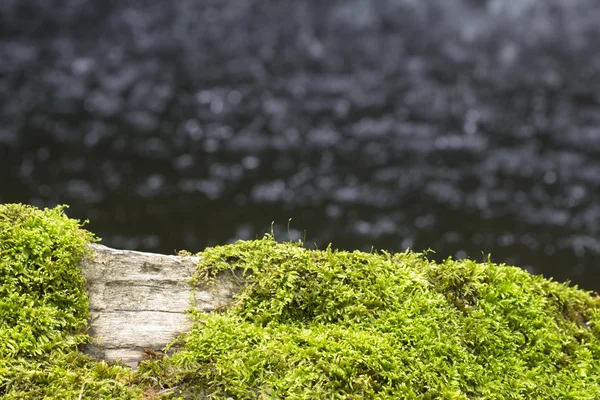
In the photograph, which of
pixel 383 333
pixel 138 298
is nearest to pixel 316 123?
pixel 138 298

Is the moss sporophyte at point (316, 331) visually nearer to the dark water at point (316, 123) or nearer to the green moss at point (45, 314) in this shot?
the green moss at point (45, 314)

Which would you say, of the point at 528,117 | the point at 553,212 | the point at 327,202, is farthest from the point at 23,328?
the point at 528,117

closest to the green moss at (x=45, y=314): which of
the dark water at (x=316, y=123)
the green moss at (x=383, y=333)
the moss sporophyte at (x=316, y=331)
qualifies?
the moss sporophyte at (x=316, y=331)

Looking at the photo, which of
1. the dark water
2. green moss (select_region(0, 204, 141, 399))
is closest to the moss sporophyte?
green moss (select_region(0, 204, 141, 399))

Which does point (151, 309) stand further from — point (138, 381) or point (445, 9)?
point (445, 9)

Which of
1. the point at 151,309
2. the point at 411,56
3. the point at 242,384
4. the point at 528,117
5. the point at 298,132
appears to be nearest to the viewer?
the point at 242,384

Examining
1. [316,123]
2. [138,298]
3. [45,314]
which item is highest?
[316,123]

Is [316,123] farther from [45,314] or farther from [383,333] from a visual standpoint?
[45,314]
